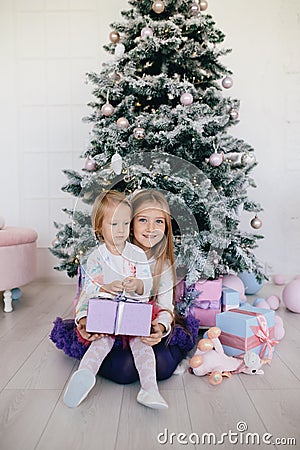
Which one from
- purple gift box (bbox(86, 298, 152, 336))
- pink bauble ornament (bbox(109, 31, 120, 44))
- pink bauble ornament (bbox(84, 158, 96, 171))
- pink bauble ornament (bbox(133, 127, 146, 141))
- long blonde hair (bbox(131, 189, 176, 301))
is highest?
pink bauble ornament (bbox(109, 31, 120, 44))

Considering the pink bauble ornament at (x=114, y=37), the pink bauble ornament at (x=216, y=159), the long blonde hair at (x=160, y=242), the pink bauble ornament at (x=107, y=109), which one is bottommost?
the long blonde hair at (x=160, y=242)

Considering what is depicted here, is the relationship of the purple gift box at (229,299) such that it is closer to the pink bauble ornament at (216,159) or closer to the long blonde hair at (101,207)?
the pink bauble ornament at (216,159)

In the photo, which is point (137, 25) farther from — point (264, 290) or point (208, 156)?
point (264, 290)

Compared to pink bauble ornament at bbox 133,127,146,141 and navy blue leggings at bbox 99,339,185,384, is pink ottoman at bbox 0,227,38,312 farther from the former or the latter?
navy blue leggings at bbox 99,339,185,384

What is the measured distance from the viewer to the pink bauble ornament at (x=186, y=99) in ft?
6.24

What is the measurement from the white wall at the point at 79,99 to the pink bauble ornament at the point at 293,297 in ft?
2.40

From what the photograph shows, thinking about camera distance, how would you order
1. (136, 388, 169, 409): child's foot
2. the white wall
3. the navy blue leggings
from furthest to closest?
the white wall → the navy blue leggings → (136, 388, 169, 409): child's foot

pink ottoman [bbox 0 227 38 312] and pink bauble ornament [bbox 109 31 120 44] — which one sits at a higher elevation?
pink bauble ornament [bbox 109 31 120 44]

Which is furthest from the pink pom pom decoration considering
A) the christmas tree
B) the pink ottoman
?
the pink ottoman

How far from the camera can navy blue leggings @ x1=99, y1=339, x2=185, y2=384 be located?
147 centimetres

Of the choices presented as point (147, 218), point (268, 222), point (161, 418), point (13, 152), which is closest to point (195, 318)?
point (147, 218)
